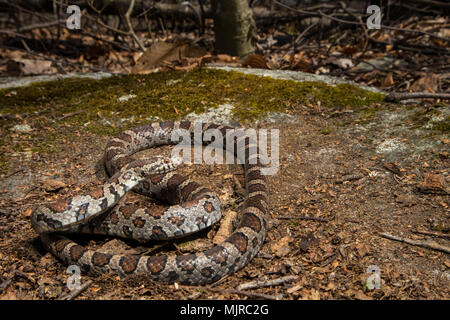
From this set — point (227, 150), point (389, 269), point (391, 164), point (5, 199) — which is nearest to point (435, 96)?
point (391, 164)

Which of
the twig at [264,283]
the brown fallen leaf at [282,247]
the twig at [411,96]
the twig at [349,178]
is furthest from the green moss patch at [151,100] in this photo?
the twig at [264,283]

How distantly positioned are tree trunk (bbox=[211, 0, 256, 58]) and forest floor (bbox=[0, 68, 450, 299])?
143 inches

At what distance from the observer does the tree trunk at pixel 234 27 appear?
10.2 m

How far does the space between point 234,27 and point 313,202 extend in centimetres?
647

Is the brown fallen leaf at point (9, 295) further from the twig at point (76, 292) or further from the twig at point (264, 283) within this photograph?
the twig at point (264, 283)

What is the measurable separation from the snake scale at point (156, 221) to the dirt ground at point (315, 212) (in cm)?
15

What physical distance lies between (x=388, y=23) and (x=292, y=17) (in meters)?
2.89

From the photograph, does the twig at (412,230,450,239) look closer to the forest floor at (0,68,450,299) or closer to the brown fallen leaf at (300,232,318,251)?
the forest floor at (0,68,450,299)

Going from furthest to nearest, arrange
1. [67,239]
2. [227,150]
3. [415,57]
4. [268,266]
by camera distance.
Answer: [415,57], [227,150], [67,239], [268,266]

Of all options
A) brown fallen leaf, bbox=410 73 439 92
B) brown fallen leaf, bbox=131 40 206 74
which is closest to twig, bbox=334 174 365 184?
brown fallen leaf, bbox=410 73 439 92

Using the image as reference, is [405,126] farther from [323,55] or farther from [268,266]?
[323,55]

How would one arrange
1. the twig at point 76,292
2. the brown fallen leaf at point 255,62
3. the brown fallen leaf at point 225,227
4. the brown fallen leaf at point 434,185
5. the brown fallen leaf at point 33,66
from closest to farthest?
the twig at point 76,292 → the brown fallen leaf at point 225,227 → the brown fallen leaf at point 434,185 → the brown fallen leaf at point 255,62 → the brown fallen leaf at point 33,66

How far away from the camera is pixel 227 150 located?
7.02 meters

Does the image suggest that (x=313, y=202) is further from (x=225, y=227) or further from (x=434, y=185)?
(x=434, y=185)
